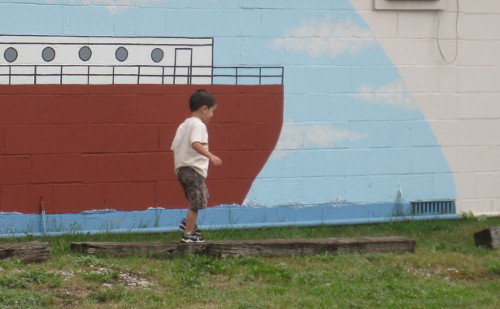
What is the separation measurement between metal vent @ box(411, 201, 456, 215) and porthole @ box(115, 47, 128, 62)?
3.40 meters

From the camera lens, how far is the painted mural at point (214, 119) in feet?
31.0

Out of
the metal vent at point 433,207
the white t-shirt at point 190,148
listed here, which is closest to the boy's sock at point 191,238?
the white t-shirt at point 190,148

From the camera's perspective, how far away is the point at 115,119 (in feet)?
31.7

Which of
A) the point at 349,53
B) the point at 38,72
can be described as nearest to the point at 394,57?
the point at 349,53

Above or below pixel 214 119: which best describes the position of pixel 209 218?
below

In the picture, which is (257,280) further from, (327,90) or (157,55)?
(327,90)

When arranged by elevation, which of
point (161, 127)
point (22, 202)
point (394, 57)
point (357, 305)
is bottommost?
point (357, 305)

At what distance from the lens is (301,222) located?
1030 centimetres

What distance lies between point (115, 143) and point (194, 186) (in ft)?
4.19

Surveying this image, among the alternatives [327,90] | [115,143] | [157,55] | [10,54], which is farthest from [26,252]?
[327,90]

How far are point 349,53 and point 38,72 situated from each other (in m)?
3.10

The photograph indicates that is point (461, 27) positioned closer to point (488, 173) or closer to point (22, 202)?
point (488, 173)

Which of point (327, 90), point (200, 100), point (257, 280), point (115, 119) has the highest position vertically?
point (327, 90)

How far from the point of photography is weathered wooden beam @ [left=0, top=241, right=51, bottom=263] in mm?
7977
